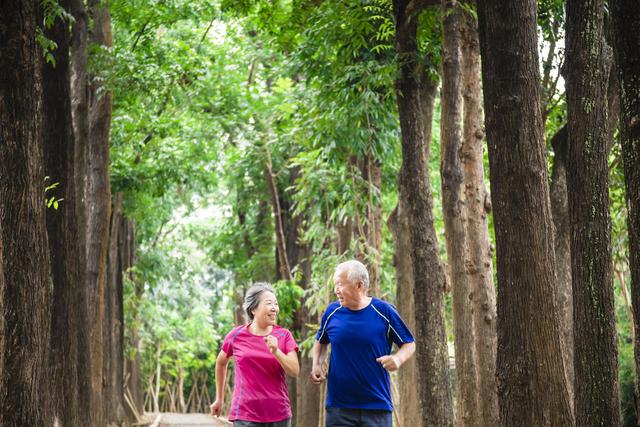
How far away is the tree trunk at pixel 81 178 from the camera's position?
45.1 feet

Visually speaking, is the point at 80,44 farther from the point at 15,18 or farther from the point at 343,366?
the point at 343,366

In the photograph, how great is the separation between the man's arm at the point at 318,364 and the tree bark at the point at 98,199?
995 cm

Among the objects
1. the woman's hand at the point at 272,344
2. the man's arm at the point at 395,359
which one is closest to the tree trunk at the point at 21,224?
the woman's hand at the point at 272,344

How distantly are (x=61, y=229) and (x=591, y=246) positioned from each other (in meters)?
7.14

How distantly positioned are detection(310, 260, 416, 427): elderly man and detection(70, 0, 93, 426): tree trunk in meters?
6.56

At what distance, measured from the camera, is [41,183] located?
350 inches

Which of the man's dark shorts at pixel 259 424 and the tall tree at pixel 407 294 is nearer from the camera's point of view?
the man's dark shorts at pixel 259 424

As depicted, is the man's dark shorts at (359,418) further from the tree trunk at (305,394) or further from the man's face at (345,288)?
the tree trunk at (305,394)

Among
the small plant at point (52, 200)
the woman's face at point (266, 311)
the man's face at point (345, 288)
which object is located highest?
the small plant at point (52, 200)

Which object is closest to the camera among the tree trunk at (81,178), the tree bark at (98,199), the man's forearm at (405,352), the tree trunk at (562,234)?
the man's forearm at (405,352)

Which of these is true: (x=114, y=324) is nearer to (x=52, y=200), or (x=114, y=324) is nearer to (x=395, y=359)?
(x=52, y=200)

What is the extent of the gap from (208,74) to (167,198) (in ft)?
23.1

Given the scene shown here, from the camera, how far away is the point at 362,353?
7.50 m

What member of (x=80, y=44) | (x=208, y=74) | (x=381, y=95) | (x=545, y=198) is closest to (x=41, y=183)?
(x=545, y=198)
